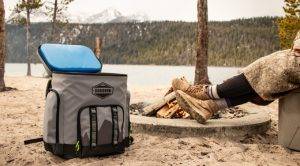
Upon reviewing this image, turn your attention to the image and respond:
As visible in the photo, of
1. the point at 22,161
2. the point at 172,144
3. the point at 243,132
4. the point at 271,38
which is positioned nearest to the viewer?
the point at 22,161

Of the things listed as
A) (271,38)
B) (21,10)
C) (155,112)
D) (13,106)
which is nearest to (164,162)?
(155,112)

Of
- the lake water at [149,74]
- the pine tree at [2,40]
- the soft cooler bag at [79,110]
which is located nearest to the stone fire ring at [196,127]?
the lake water at [149,74]

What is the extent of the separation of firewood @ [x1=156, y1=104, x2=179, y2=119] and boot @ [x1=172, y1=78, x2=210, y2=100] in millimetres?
444

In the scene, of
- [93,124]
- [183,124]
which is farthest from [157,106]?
[93,124]

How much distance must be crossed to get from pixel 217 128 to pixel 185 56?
15373cm

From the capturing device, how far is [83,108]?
388 centimetres

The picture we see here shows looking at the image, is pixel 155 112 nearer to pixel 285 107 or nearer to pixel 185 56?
pixel 285 107

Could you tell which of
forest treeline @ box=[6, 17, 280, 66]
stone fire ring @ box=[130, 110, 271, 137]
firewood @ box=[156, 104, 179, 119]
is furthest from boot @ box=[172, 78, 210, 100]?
forest treeline @ box=[6, 17, 280, 66]

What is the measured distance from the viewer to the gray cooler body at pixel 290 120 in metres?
4.12

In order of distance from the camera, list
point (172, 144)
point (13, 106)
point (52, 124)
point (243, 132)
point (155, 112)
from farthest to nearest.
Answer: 1. point (13, 106)
2. point (155, 112)
3. point (243, 132)
4. point (172, 144)
5. point (52, 124)

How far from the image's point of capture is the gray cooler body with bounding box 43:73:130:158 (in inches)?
152

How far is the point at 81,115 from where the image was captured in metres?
3.88

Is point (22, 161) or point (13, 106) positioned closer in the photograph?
A: point (22, 161)

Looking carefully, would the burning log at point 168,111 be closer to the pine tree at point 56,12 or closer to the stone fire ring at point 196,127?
the stone fire ring at point 196,127
